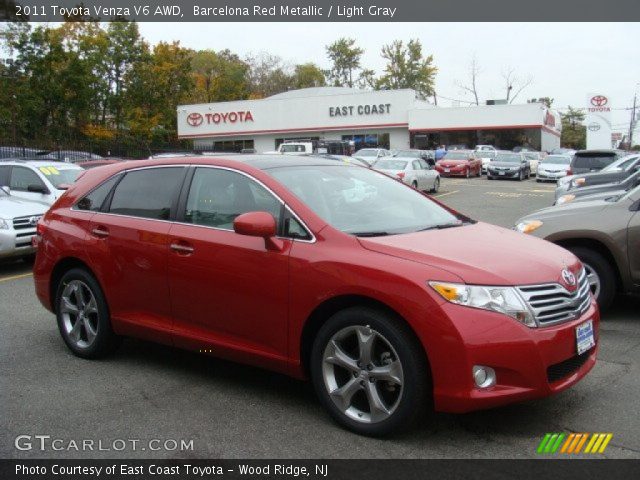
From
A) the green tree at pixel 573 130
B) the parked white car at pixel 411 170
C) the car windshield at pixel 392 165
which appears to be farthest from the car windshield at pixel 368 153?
the green tree at pixel 573 130

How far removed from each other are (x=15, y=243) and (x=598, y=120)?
33.5 metres

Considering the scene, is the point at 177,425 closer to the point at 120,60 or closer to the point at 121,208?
the point at 121,208

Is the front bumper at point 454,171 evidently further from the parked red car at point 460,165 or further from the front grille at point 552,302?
the front grille at point 552,302

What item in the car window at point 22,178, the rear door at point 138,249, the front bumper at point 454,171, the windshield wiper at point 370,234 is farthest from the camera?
the front bumper at point 454,171

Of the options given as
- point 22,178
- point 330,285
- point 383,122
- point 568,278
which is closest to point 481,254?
point 568,278

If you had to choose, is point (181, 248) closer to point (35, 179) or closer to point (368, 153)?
point (35, 179)

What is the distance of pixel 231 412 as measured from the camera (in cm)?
437

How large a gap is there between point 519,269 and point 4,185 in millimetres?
11443

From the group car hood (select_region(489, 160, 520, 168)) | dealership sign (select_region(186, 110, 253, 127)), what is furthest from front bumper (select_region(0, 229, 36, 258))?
dealership sign (select_region(186, 110, 253, 127))

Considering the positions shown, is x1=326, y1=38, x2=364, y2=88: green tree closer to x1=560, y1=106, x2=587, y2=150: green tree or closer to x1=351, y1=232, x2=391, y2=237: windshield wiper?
x1=560, y1=106, x2=587, y2=150: green tree

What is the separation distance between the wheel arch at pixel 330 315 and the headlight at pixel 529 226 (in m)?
3.49

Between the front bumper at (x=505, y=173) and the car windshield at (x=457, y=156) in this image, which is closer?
the front bumper at (x=505, y=173)

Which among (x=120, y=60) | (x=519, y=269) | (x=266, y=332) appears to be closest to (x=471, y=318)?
(x=519, y=269)

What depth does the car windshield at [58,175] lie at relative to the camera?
12.7m
